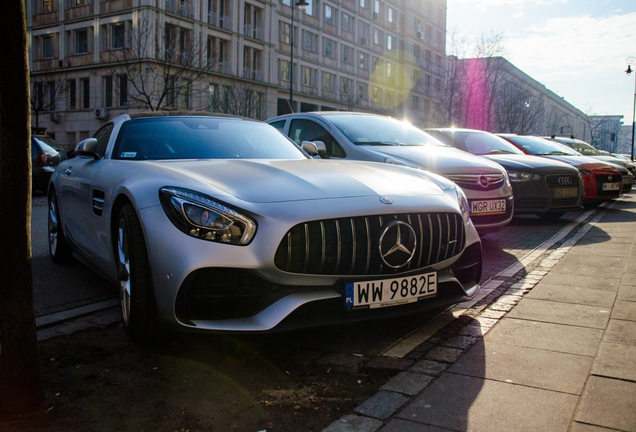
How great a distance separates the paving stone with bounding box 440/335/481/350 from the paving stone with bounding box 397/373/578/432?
0.51 metres

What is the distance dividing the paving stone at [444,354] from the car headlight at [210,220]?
1.19 meters

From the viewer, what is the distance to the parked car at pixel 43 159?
47.5 ft

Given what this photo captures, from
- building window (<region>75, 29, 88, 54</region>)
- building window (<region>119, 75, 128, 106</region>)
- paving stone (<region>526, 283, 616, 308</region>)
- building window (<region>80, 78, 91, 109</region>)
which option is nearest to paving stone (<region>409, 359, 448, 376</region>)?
paving stone (<region>526, 283, 616, 308</region>)

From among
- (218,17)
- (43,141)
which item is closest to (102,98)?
(218,17)

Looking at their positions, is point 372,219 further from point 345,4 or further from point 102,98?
point 345,4

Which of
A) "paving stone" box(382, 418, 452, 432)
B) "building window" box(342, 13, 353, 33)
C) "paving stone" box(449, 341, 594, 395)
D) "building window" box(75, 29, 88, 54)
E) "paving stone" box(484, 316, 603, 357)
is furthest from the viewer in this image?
"building window" box(342, 13, 353, 33)

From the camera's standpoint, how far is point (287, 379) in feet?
10.00

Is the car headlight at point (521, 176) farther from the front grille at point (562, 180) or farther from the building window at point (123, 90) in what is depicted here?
the building window at point (123, 90)

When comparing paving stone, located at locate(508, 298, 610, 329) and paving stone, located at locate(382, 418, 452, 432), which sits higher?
paving stone, located at locate(508, 298, 610, 329)

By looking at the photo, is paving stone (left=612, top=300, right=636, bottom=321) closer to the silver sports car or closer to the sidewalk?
the sidewalk

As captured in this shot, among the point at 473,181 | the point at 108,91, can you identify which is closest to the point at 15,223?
the point at 473,181

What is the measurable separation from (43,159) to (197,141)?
11.4m

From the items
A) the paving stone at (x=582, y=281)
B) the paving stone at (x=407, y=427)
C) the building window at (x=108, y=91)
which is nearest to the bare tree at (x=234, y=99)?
the building window at (x=108, y=91)

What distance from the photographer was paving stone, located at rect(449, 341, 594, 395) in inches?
115
